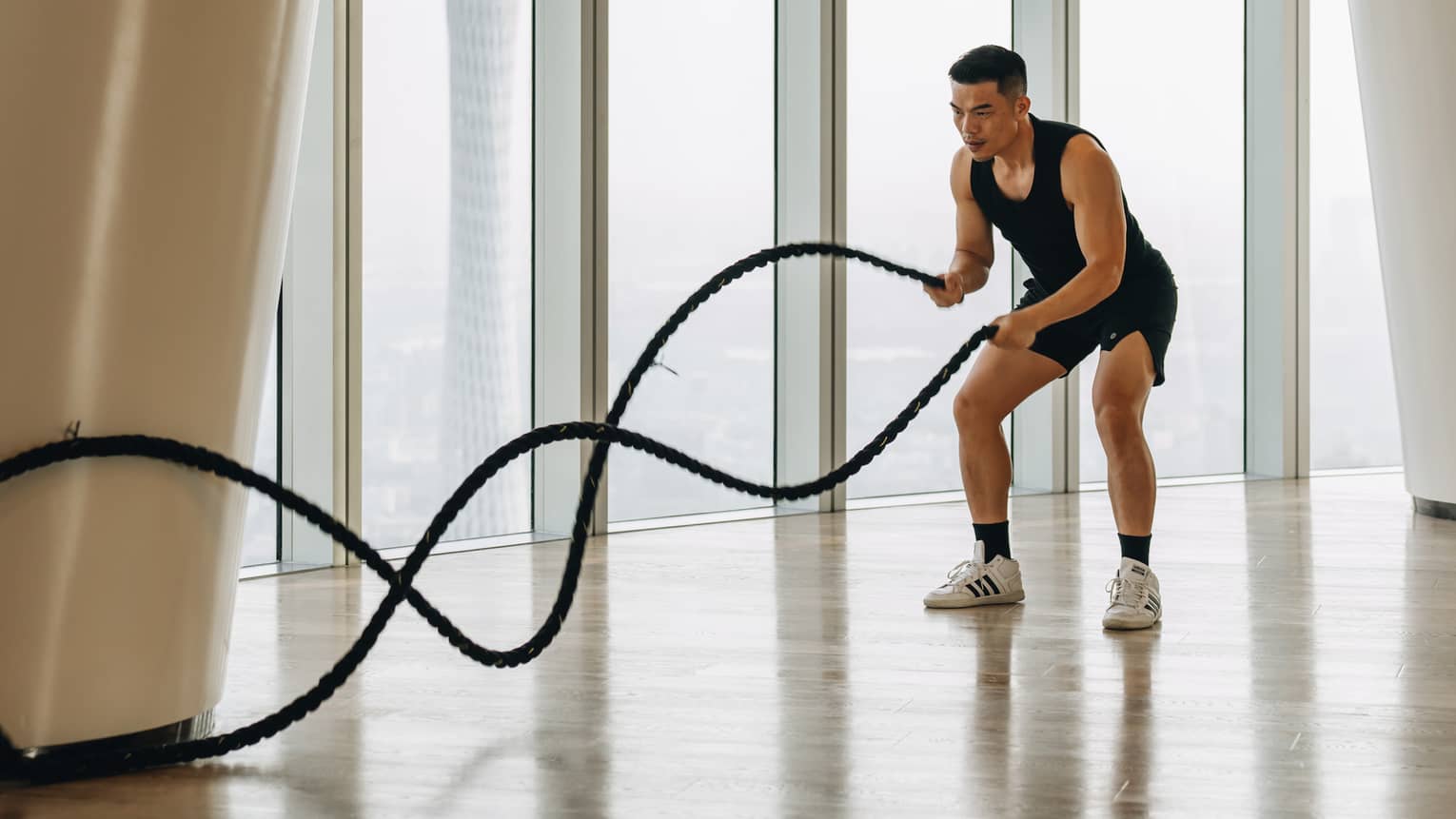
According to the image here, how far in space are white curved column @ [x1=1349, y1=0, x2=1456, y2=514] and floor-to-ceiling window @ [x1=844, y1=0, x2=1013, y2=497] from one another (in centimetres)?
165

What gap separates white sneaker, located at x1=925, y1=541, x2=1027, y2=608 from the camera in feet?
11.4

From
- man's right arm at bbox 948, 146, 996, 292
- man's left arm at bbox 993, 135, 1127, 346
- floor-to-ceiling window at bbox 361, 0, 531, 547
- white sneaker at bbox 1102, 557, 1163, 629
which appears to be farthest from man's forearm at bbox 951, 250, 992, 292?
floor-to-ceiling window at bbox 361, 0, 531, 547

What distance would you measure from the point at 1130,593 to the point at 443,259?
256 centimetres

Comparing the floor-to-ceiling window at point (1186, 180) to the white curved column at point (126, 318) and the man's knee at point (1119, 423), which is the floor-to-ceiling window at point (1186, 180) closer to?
the man's knee at point (1119, 423)

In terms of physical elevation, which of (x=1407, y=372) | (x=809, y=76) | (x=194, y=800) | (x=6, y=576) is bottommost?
(x=194, y=800)

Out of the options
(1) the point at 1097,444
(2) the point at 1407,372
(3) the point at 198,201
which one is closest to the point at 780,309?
(1) the point at 1097,444

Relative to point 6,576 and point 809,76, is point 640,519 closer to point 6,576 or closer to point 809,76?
point 809,76

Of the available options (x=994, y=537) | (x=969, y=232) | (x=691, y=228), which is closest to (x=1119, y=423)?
(x=994, y=537)

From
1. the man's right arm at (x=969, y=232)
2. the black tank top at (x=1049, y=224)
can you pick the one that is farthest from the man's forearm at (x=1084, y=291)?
the man's right arm at (x=969, y=232)

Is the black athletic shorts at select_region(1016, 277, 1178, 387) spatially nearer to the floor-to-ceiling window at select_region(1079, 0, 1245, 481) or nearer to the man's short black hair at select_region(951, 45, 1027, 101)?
the man's short black hair at select_region(951, 45, 1027, 101)

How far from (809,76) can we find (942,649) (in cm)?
324

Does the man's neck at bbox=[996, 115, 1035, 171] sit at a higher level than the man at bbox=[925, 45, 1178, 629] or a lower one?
higher

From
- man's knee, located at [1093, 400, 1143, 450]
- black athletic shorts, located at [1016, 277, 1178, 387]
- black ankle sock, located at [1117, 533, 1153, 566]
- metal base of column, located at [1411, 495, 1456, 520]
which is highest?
black athletic shorts, located at [1016, 277, 1178, 387]

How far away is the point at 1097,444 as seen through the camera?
6.72 metres
